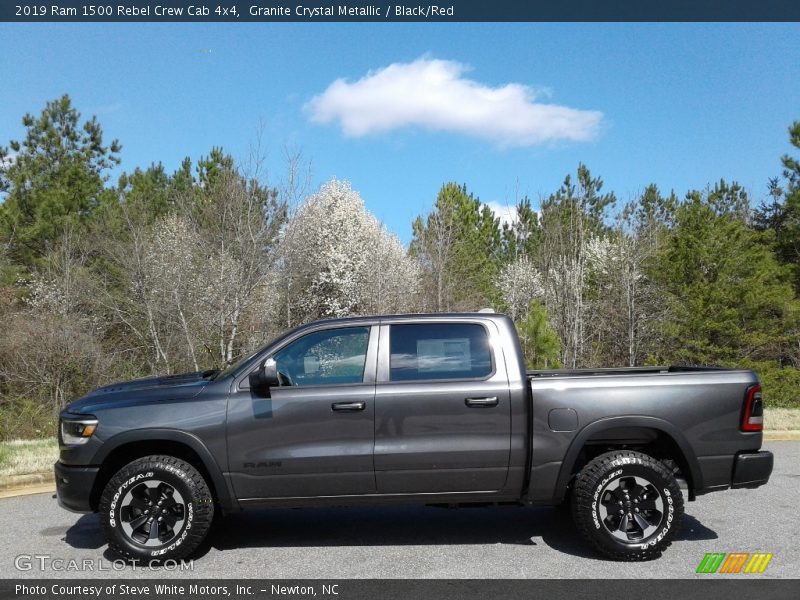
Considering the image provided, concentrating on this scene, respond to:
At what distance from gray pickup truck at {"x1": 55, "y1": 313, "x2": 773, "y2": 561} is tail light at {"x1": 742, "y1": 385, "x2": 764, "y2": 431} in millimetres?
10

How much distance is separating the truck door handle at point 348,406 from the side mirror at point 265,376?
46cm

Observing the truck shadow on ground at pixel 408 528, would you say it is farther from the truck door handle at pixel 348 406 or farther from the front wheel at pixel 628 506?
the truck door handle at pixel 348 406

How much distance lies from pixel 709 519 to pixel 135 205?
2937 centimetres

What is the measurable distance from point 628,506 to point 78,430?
4126 mm

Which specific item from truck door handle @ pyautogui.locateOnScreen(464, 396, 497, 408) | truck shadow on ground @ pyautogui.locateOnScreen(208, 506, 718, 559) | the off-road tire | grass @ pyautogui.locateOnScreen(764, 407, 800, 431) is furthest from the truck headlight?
grass @ pyautogui.locateOnScreen(764, 407, 800, 431)

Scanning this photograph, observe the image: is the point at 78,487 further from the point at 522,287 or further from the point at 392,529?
the point at 522,287

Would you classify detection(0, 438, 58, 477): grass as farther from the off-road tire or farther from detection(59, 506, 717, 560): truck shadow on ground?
the off-road tire

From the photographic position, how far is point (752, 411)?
5422 millimetres

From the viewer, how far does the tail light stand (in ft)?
17.7

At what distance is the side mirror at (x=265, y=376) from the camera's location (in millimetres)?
5191

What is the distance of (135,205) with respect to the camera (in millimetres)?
31438

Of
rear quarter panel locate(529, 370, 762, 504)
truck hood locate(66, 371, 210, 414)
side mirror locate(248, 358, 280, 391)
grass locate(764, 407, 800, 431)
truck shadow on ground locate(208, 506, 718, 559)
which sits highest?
side mirror locate(248, 358, 280, 391)
